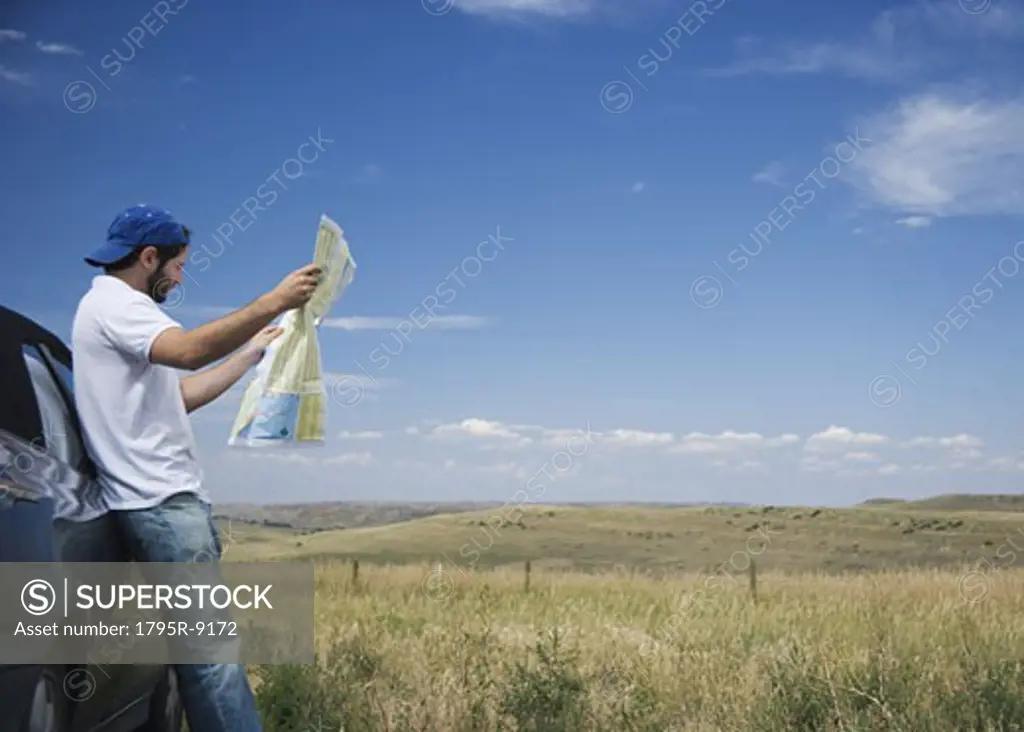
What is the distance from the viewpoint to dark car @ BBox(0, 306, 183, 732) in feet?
9.81

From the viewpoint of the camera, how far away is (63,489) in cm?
337

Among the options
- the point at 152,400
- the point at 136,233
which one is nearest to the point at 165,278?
the point at 136,233

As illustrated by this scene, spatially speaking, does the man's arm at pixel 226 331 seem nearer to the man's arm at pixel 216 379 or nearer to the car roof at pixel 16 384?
the car roof at pixel 16 384

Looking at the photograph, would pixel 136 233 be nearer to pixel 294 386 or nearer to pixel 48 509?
pixel 294 386

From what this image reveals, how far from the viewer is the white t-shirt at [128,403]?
363 centimetres

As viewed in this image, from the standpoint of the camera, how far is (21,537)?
9.82ft

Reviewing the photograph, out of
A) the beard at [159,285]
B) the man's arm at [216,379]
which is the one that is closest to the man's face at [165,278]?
the beard at [159,285]

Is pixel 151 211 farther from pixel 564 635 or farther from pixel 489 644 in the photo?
pixel 564 635

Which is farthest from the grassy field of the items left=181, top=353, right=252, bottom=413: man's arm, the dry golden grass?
left=181, top=353, right=252, bottom=413: man's arm

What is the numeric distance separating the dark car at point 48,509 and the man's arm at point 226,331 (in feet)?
1.20

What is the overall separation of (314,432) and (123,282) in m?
0.74

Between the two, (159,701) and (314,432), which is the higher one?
(314,432)

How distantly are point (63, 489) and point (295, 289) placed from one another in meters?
0.83

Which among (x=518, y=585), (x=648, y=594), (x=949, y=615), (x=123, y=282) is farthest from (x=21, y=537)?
(x=518, y=585)
